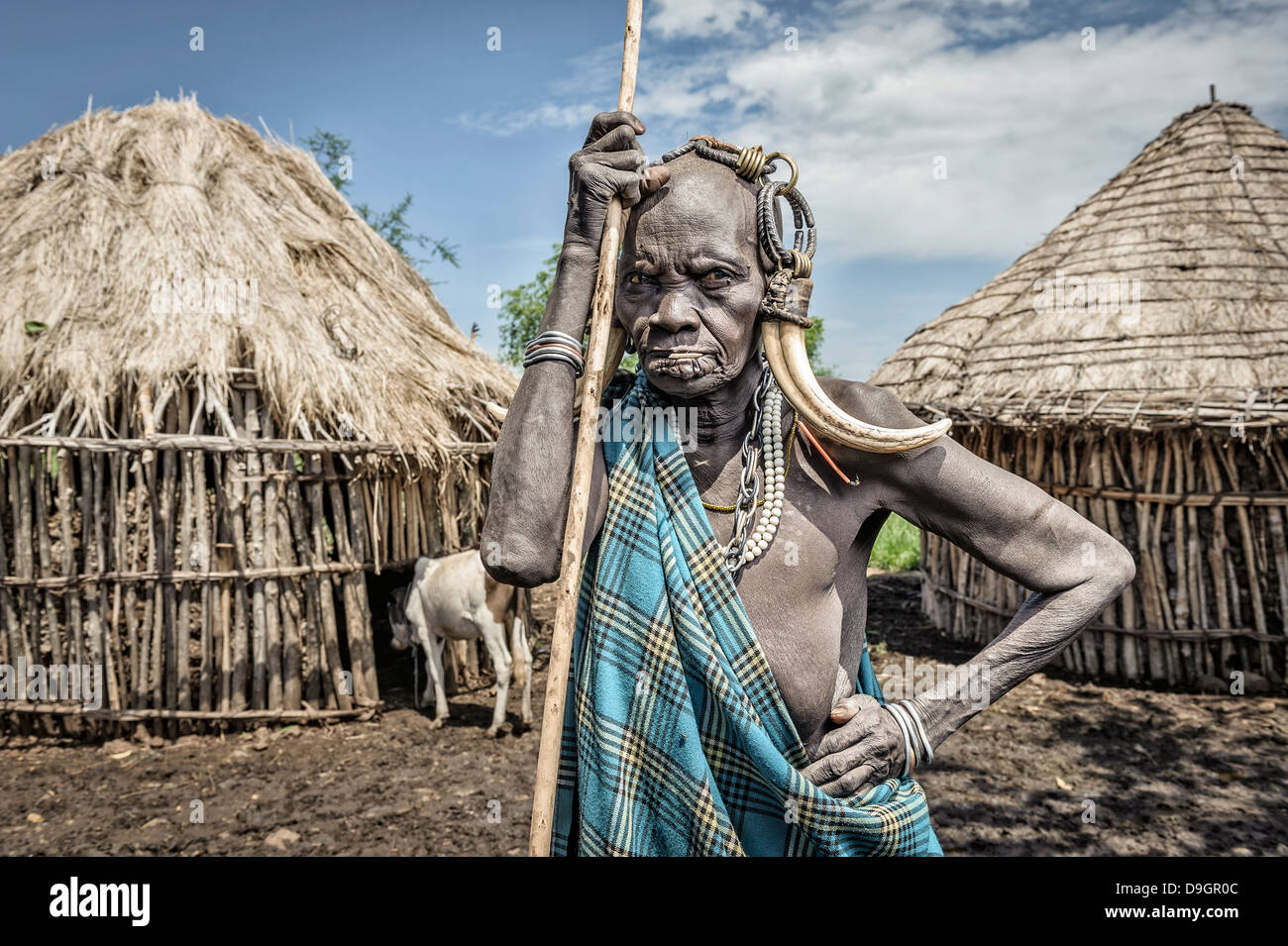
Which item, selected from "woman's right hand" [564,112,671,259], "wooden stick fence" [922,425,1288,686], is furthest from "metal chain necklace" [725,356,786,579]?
"wooden stick fence" [922,425,1288,686]

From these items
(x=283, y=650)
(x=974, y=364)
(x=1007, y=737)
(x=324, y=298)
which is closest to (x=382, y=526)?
(x=283, y=650)

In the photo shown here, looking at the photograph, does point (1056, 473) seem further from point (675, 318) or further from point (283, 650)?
point (675, 318)

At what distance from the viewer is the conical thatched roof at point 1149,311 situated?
26.9 ft

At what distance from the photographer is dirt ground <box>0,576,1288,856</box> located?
562cm

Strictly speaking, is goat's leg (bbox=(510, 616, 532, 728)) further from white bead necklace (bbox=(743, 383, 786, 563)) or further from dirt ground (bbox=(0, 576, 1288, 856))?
A: white bead necklace (bbox=(743, 383, 786, 563))

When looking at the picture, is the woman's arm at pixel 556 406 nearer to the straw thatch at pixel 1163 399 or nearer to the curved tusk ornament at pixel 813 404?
the curved tusk ornament at pixel 813 404

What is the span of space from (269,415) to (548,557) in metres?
6.60

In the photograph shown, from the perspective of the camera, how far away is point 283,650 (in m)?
7.62

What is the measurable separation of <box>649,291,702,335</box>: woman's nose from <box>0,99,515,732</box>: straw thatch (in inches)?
244

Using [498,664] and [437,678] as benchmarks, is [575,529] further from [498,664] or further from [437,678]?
[437,678]

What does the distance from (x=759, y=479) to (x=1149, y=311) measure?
346 inches

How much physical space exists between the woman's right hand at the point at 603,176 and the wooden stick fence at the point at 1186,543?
7860mm

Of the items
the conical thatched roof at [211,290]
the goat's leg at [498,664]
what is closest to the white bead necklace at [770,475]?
the goat's leg at [498,664]

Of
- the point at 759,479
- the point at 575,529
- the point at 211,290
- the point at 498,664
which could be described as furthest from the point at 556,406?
the point at 211,290
